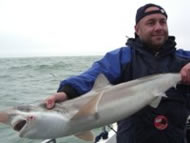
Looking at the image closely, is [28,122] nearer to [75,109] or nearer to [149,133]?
[75,109]

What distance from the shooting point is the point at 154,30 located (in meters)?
3.84

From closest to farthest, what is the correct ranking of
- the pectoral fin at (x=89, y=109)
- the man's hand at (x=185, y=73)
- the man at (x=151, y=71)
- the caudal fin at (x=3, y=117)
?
the caudal fin at (x=3, y=117) < the pectoral fin at (x=89, y=109) < the man's hand at (x=185, y=73) < the man at (x=151, y=71)

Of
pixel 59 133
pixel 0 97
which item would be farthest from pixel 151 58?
pixel 0 97

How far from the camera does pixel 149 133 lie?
3.62 metres

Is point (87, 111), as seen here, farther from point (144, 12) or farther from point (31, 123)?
point (144, 12)

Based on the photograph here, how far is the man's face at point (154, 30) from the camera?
12.6 feet

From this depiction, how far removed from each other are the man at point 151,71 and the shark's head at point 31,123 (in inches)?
27.9

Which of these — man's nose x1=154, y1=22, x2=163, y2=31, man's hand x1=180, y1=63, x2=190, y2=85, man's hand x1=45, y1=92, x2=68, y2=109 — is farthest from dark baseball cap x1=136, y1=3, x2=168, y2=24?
man's hand x1=45, y1=92, x2=68, y2=109

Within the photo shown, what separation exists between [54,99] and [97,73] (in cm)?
75

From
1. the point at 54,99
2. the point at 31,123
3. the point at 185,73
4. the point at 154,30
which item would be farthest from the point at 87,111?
the point at 154,30

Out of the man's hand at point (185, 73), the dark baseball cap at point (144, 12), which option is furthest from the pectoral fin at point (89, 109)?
the dark baseball cap at point (144, 12)

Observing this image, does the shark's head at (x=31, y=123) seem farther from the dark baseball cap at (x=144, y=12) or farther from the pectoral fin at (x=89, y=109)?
the dark baseball cap at (x=144, y=12)

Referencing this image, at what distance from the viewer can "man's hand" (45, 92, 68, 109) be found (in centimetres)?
281

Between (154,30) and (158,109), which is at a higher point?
(154,30)
